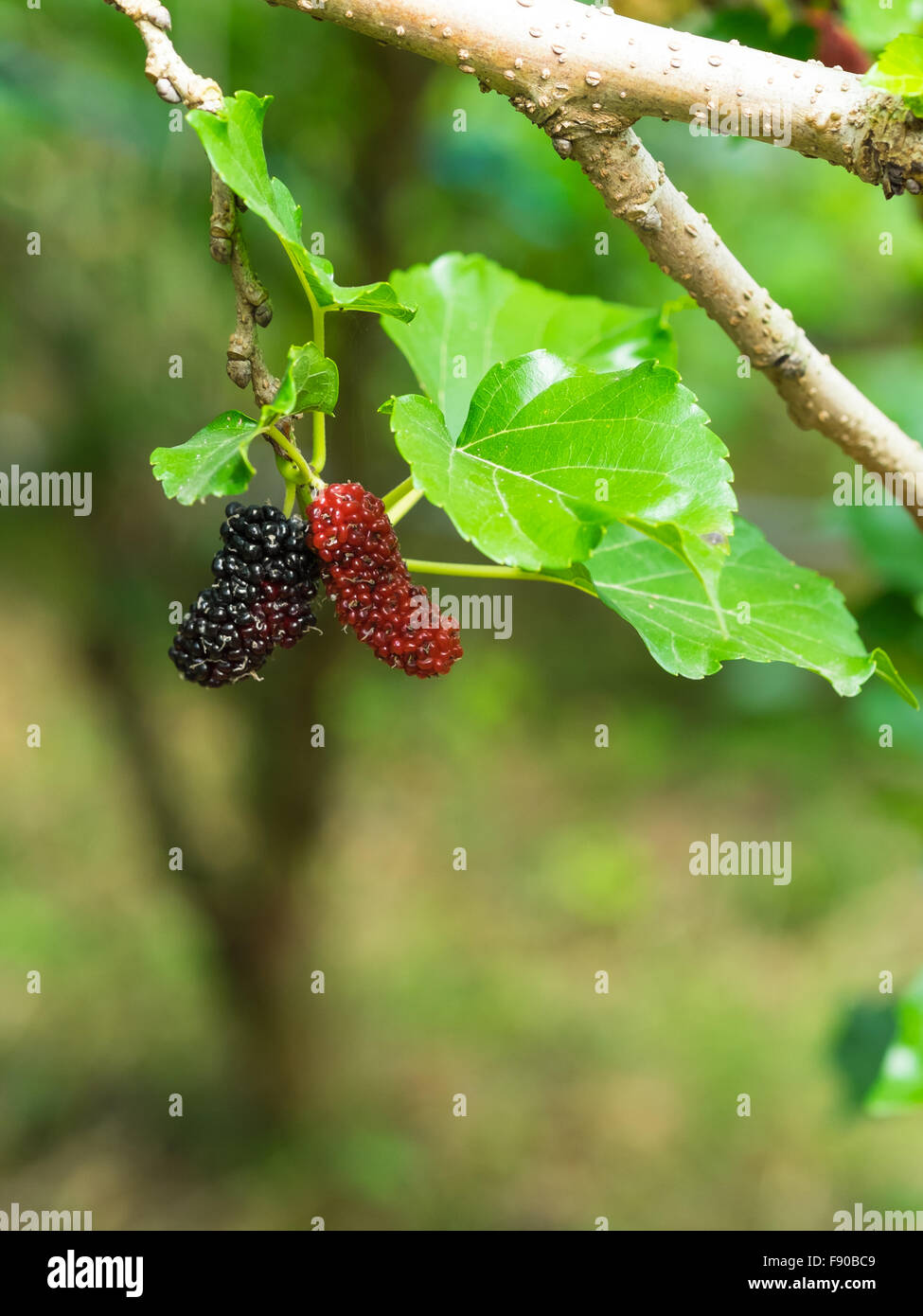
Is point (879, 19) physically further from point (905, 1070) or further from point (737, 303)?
point (905, 1070)

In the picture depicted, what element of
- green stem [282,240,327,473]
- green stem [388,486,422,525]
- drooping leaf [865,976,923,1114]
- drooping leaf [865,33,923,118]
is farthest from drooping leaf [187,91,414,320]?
drooping leaf [865,976,923,1114]

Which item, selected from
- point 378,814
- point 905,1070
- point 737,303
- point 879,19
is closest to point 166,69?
point 737,303

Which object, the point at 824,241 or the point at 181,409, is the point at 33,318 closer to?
the point at 181,409

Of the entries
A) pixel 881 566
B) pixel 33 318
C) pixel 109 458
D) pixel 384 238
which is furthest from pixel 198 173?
pixel 881 566

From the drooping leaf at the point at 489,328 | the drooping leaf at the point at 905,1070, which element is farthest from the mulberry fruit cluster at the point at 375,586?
the drooping leaf at the point at 905,1070

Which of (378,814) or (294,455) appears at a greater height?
(294,455)
